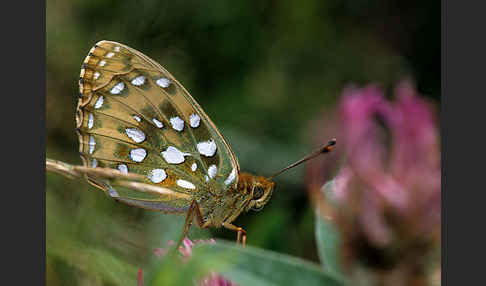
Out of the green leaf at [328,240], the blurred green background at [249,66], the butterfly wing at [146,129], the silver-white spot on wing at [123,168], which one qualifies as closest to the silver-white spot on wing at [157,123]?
the butterfly wing at [146,129]

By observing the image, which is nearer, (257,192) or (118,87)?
(257,192)

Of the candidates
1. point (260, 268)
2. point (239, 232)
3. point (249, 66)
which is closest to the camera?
point (260, 268)

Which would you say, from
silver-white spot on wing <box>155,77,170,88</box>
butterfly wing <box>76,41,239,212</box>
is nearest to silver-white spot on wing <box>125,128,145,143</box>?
butterfly wing <box>76,41,239,212</box>

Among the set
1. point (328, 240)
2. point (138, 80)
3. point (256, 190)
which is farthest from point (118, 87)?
point (328, 240)

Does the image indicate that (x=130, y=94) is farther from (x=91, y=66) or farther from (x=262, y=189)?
(x=262, y=189)

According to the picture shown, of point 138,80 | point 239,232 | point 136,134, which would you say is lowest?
point 239,232

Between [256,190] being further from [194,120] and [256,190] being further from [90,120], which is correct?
[90,120]

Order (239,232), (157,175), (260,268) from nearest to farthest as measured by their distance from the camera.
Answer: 1. (260,268)
2. (239,232)
3. (157,175)

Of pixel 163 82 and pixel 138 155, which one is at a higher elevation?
pixel 163 82

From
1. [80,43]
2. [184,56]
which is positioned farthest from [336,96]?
[80,43]
